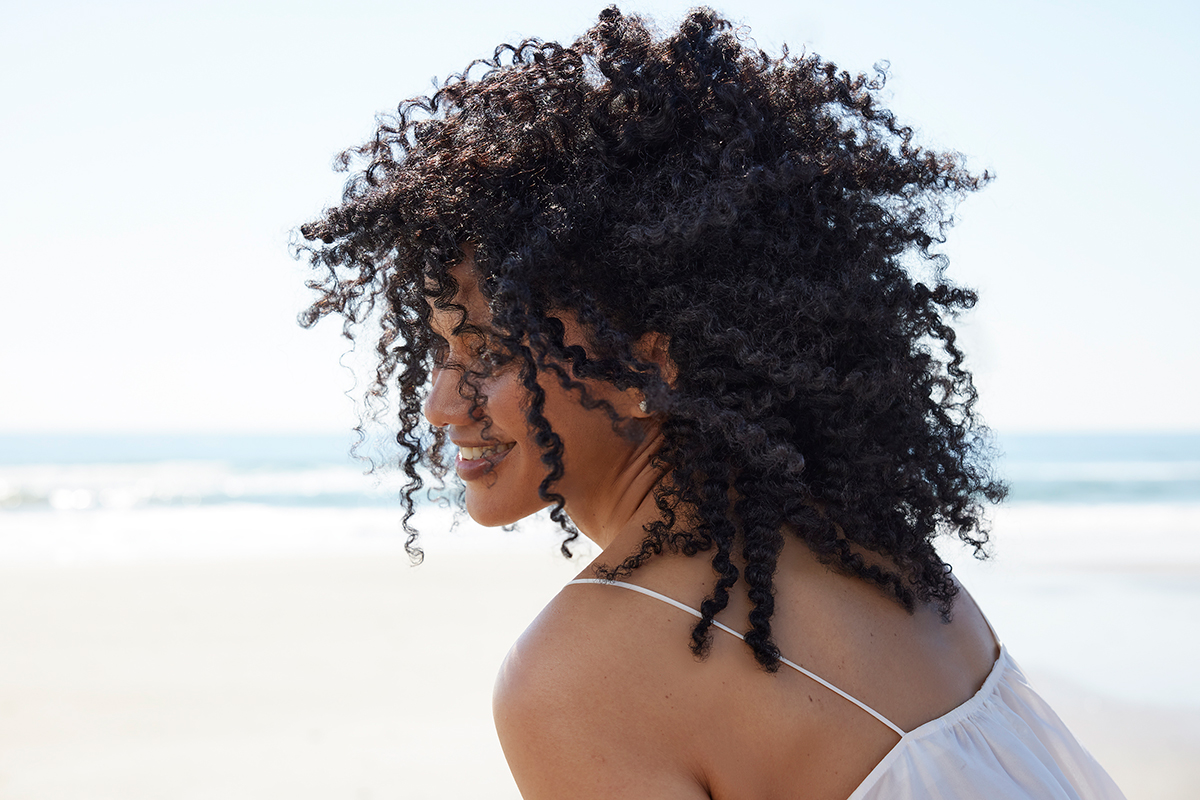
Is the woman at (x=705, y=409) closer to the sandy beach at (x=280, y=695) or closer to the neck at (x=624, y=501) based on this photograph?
the neck at (x=624, y=501)

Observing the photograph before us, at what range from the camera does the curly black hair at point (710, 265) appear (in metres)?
1.45

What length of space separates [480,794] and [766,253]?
4059 mm

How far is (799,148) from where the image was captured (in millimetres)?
1620

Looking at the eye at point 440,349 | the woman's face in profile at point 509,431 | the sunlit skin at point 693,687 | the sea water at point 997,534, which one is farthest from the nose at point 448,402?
the sea water at point 997,534

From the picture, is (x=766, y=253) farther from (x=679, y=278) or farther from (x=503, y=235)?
(x=503, y=235)

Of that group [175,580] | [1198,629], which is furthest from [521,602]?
[1198,629]

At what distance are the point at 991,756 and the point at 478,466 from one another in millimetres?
931

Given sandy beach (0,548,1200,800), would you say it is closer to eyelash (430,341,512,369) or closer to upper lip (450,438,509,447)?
upper lip (450,438,509,447)

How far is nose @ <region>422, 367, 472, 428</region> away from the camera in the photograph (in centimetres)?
162

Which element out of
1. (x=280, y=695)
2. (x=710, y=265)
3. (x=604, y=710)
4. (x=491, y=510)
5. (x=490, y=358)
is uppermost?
(x=710, y=265)

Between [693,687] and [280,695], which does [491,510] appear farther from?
[280,695]

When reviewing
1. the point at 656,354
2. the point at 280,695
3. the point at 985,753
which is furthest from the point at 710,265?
the point at 280,695

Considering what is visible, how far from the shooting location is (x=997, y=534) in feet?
42.6

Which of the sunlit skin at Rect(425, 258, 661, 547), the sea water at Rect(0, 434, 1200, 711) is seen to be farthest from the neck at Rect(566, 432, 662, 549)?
the sea water at Rect(0, 434, 1200, 711)
